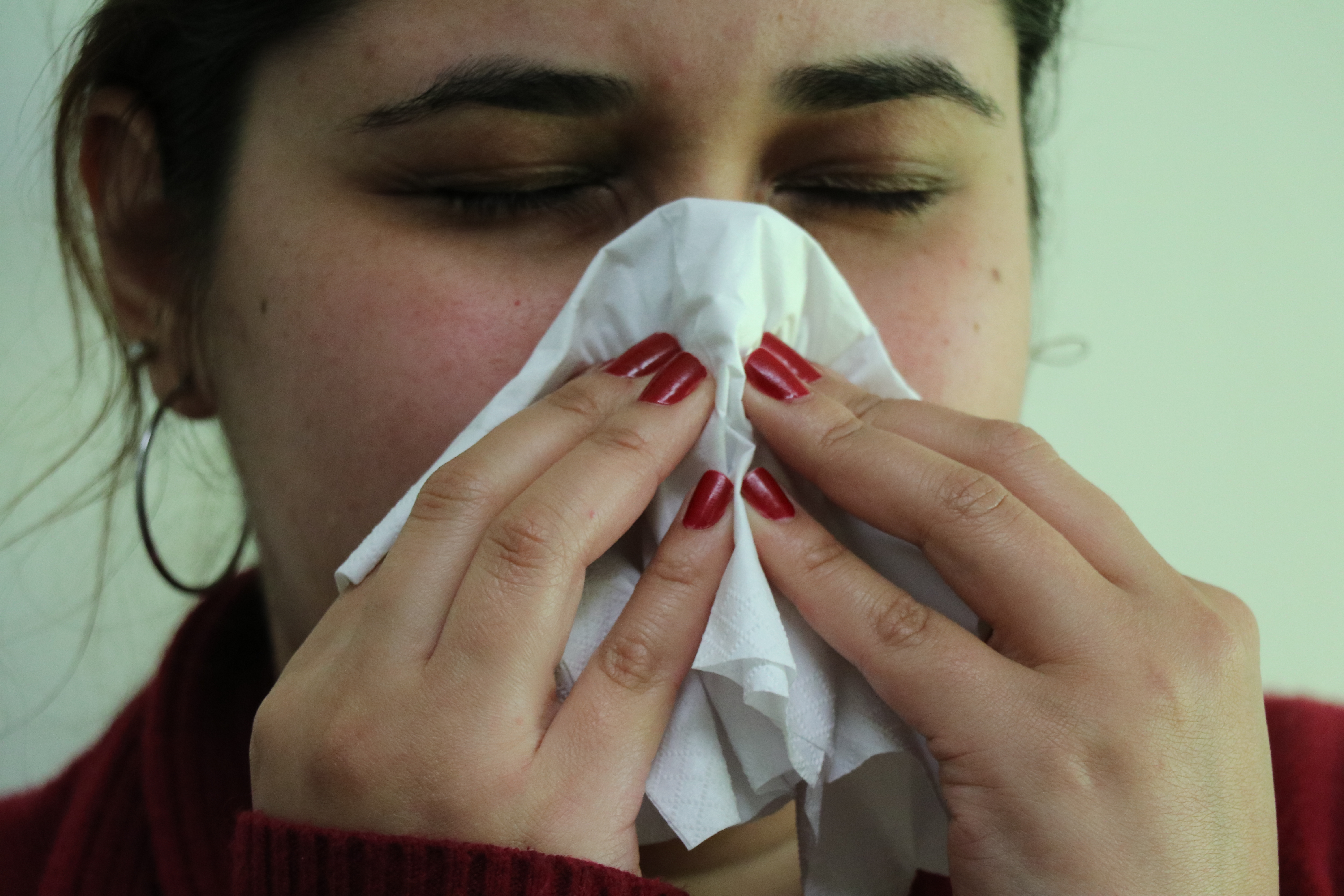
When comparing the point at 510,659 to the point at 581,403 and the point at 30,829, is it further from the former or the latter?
the point at 30,829

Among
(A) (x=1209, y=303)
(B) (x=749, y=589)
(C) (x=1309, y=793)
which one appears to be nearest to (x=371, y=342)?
(B) (x=749, y=589)

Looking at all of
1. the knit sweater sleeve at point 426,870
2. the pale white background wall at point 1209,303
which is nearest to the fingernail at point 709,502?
the knit sweater sleeve at point 426,870

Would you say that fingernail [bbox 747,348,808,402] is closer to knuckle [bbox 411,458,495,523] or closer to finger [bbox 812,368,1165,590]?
finger [bbox 812,368,1165,590]

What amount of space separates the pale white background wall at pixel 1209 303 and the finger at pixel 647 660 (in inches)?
49.5

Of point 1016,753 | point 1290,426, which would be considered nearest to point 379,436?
point 1016,753

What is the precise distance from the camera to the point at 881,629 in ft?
2.14

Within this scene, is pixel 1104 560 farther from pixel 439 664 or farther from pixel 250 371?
pixel 250 371

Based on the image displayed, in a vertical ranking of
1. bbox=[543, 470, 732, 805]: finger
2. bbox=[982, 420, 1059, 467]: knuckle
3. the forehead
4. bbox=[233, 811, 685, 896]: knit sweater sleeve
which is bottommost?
bbox=[233, 811, 685, 896]: knit sweater sleeve

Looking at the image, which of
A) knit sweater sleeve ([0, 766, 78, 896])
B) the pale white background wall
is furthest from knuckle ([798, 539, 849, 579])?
the pale white background wall

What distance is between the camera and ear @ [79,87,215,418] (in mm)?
1017

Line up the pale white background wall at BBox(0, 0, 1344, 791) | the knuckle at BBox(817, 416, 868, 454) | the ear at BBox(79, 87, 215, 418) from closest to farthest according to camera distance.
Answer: the knuckle at BBox(817, 416, 868, 454) → the ear at BBox(79, 87, 215, 418) → the pale white background wall at BBox(0, 0, 1344, 791)

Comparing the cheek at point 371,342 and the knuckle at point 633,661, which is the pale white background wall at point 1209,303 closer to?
the cheek at point 371,342

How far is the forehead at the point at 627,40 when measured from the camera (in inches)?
29.7

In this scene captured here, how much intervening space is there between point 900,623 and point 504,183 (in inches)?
17.6
